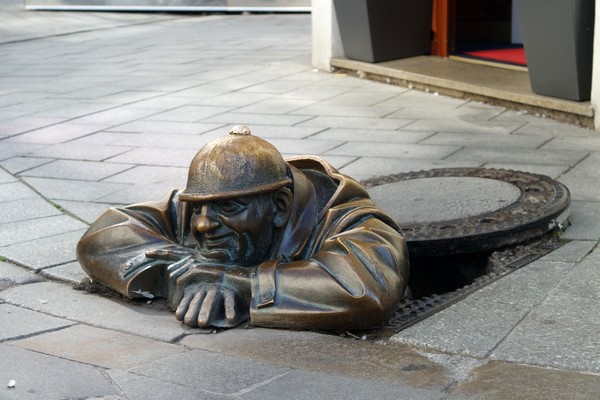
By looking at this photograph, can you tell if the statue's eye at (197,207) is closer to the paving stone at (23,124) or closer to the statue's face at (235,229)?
the statue's face at (235,229)

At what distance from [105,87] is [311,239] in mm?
6152

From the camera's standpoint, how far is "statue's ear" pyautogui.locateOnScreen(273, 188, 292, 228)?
375cm

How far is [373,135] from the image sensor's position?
7102mm

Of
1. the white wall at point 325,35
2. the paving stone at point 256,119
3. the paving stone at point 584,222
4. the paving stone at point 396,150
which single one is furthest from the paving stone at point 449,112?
the paving stone at point 584,222

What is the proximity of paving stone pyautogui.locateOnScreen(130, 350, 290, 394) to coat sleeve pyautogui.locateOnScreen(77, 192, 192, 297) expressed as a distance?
592mm

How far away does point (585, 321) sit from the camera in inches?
141

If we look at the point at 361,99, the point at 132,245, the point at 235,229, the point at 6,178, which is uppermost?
the point at 235,229

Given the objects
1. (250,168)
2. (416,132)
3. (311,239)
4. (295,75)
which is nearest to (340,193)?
(311,239)

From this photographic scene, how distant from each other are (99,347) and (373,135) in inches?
154

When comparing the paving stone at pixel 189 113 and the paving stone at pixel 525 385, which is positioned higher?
the paving stone at pixel 525 385

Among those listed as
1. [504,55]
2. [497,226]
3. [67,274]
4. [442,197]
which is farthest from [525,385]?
[504,55]

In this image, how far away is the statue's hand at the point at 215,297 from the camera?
3.68m

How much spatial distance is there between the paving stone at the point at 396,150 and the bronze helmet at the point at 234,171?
276cm

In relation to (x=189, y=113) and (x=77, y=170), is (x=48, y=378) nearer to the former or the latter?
(x=77, y=170)
